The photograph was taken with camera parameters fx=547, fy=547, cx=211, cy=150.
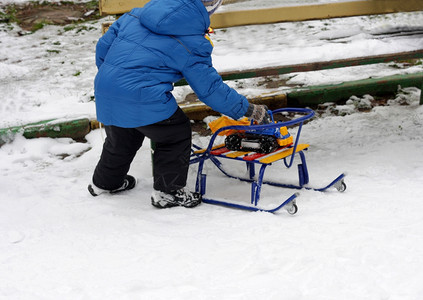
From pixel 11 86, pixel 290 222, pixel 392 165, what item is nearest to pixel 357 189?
pixel 392 165

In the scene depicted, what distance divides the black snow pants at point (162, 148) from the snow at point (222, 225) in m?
0.20

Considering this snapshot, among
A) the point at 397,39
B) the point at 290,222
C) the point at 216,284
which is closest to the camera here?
the point at 216,284

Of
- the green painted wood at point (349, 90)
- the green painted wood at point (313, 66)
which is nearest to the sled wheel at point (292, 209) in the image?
the green painted wood at point (313, 66)

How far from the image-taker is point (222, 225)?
3002 mm

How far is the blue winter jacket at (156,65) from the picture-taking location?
9.98 ft

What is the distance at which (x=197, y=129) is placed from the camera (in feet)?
16.6

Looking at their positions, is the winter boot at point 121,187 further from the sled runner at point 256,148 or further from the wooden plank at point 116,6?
the wooden plank at point 116,6

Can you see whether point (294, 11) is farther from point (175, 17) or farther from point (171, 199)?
point (171, 199)

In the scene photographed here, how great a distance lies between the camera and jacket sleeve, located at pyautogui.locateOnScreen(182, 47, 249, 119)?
308cm

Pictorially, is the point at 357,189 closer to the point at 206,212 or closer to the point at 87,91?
the point at 206,212

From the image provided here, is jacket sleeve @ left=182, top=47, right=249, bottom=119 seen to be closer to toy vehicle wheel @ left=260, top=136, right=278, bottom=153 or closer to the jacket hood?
the jacket hood

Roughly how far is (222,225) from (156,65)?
0.96 meters

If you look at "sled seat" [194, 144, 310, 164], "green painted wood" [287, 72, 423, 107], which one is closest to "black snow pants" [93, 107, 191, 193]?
"sled seat" [194, 144, 310, 164]

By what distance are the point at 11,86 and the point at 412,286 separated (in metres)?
4.94
